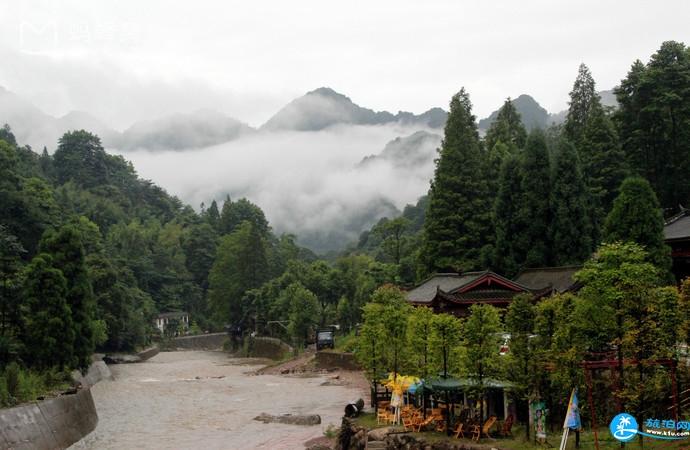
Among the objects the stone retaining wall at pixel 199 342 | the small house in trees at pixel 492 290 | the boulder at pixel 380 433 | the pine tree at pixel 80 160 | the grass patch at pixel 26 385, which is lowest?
the stone retaining wall at pixel 199 342

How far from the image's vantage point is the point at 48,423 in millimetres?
32812

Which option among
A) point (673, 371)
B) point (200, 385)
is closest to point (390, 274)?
point (200, 385)

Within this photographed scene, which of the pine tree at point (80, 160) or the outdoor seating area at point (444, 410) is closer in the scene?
the outdoor seating area at point (444, 410)

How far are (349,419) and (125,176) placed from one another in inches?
6514

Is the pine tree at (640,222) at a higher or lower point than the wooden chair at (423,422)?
higher

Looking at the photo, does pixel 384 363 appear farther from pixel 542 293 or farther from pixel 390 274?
pixel 390 274

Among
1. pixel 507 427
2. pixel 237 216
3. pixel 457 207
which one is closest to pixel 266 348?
pixel 457 207

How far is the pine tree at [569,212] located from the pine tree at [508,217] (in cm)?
324

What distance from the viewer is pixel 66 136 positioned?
16838cm

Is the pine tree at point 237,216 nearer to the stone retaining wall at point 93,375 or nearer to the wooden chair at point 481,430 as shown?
the stone retaining wall at point 93,375

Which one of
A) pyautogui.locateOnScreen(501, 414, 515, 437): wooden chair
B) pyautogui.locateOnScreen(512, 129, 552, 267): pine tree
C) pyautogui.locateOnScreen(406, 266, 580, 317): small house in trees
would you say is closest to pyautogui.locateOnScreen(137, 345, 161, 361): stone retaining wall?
pyautogui.locateOnScreen(512, 129, 552, 267): pine tree

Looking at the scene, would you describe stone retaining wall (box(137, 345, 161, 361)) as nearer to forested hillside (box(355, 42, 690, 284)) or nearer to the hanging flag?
forested hillside (box(355, 42, 690, 284))

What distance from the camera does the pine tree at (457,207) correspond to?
6219cm

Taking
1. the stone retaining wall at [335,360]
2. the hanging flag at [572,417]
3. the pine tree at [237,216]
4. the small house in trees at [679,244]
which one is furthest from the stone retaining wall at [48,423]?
the pine tree at [237,216]
